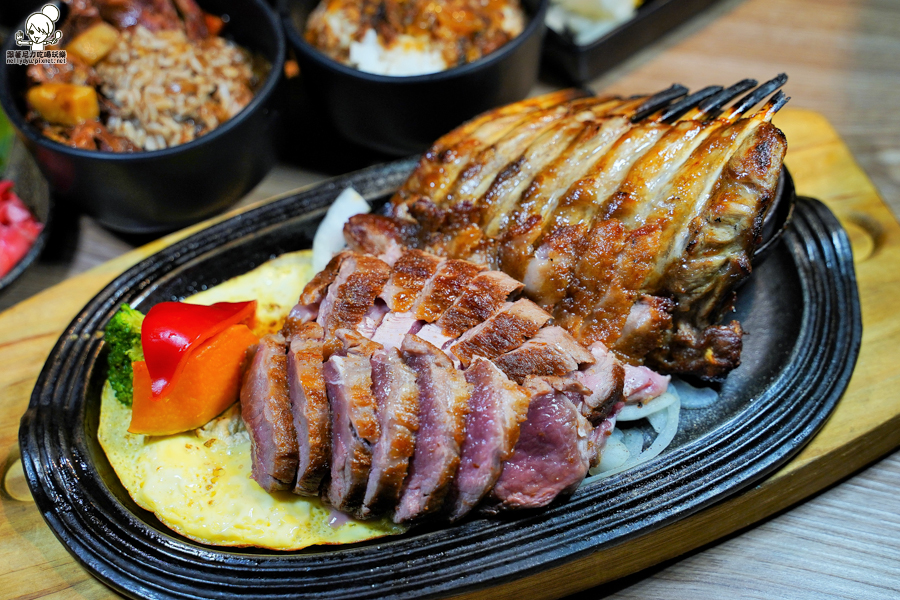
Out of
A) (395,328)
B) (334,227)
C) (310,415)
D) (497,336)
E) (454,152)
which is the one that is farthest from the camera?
(334,227)

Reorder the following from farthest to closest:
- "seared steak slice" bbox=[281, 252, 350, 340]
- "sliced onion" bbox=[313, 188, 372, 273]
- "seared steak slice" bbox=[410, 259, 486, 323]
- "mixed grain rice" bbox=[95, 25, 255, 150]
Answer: "mixed grain rice" bbox=[95, 25, 255, 150] → "sliced onion" bbox=[313, 188, 372, 273] → "seared steak slice" bbox=[281, 252, 350, 340] → "seared steak slice" bbox=[410, 259, 486, 323]

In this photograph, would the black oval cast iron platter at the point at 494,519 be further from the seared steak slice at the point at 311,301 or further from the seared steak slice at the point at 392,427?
the seared steak slice at the point at 311,301

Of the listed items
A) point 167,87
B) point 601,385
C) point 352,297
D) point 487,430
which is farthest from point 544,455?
point 167,87

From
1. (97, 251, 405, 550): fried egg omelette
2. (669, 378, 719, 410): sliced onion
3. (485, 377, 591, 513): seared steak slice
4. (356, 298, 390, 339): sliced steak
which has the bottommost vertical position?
(97, 251, 405, 550): fried egg omelette

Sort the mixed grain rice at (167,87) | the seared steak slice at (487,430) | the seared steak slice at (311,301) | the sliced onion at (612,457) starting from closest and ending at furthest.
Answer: the seared steak slice at (487,430)
the sliced onion at (612,457)
the seared steak slice at (311,301)
the mixed grain rice at (167,87)

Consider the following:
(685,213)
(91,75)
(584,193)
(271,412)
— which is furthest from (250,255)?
(685,213)

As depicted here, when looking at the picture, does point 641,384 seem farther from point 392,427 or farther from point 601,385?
point 392,427

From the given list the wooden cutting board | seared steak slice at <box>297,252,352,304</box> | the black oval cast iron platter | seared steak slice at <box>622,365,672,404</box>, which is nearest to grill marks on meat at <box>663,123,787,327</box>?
seared steak slice at <box>622,365,672,404</box>

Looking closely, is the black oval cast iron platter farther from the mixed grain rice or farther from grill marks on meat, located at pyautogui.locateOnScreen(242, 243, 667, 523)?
the mixed grain rice

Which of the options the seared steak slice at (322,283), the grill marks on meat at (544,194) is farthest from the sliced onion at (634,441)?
the seared steak slice at (322,283)
